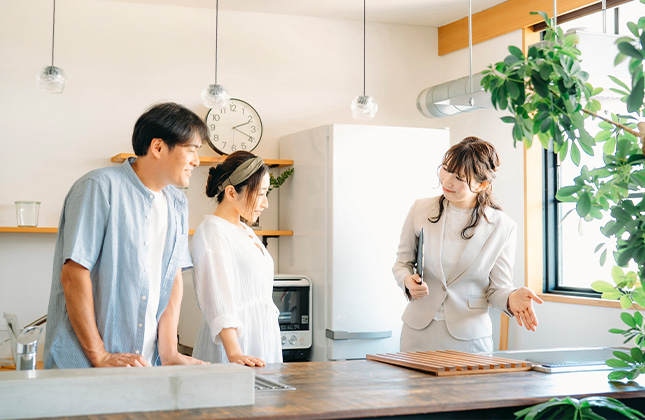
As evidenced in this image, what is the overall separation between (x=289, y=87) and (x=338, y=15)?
0.56 meters

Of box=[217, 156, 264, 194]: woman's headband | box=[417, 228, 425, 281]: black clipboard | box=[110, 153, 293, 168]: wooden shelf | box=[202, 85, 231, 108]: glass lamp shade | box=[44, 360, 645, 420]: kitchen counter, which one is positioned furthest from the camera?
box=[110, 153, 293, 168]: wooden shelf

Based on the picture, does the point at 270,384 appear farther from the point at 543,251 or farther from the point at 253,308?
the point at 543,251

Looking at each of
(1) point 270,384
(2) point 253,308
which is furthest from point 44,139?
(1) point 270,384

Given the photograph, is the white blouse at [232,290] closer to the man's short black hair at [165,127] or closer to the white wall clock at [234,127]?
the man's short black hair at [165,127]

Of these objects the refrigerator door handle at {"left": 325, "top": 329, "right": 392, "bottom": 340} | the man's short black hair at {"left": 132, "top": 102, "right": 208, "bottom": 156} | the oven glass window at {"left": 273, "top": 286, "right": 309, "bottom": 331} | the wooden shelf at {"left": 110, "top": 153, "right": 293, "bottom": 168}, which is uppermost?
the wooden shelf at {"left": 110, "top": 153, "right": 293, "bottom": 168}

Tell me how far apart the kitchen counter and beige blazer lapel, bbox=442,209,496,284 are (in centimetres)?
70

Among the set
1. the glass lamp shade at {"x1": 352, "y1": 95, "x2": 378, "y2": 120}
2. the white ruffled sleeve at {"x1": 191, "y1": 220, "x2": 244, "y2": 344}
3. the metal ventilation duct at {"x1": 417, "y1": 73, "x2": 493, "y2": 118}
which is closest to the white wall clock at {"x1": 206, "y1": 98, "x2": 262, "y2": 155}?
the glass lamp shade at {"x1": 352, "y1": 95, "x2": 378, "y2": 120}

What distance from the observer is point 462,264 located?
2.70 m

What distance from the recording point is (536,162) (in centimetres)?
414

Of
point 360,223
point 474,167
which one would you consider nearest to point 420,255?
point 474,167

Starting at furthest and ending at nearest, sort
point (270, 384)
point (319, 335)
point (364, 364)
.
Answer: point (319, 335), point (364, 364), point (270, 384)

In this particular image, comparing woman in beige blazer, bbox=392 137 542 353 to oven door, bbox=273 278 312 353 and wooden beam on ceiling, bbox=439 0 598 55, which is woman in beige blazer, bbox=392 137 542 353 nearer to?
oven door, bbox=273 278 312 353

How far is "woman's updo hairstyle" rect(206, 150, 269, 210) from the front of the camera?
8.04ft

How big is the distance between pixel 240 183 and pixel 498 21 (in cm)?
254
